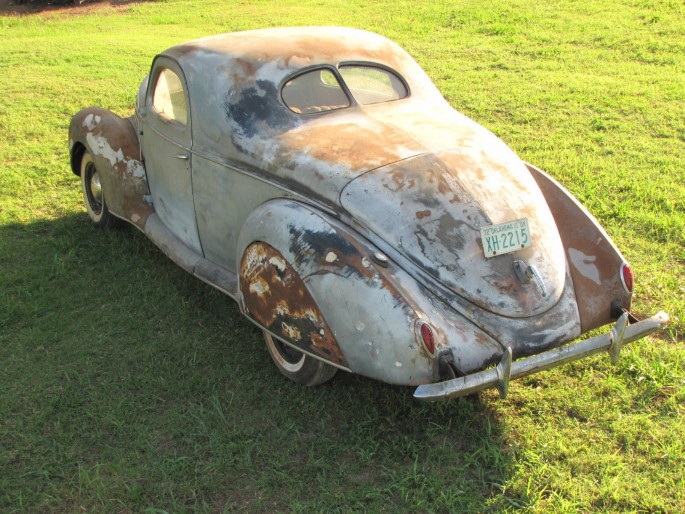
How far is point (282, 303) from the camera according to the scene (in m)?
3.44

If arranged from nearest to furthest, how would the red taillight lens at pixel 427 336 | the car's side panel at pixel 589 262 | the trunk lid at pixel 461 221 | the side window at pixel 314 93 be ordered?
the red taillight lens at pixel 427 336
the trunk lid at pixel 461 221
the car's side panel at pixel 589 262
the side window at pixel 314 93

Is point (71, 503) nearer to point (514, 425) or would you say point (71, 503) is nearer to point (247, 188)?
point (247, 188)

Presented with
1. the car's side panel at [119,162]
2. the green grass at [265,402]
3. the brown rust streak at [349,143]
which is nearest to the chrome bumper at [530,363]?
the green grass at [265,402]

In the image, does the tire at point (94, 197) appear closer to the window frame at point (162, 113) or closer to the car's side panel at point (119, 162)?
the car's side panel at point (119, 162)

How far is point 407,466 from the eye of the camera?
328 centimetres

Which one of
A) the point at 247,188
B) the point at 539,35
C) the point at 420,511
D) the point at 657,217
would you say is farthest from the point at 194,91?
A: the point at 539,35

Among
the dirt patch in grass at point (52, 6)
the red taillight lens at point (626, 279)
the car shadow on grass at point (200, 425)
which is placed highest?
the red taillight lens at point (626, 279)

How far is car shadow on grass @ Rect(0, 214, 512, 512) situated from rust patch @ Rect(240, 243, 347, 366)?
456mm

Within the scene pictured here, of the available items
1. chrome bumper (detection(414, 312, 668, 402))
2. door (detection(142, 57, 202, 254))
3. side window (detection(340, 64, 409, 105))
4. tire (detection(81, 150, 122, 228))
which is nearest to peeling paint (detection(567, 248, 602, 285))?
chrome bumper (detection(414, 312, 668, 402))

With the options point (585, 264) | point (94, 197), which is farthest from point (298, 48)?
point (94, 197)

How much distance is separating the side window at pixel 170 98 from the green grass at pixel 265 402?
1053mm

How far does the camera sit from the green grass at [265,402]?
3180mm

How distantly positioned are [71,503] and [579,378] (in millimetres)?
2554

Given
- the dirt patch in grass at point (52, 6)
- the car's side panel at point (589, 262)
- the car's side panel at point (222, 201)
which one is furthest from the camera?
the dirt patch in grass at point (52, 6)
